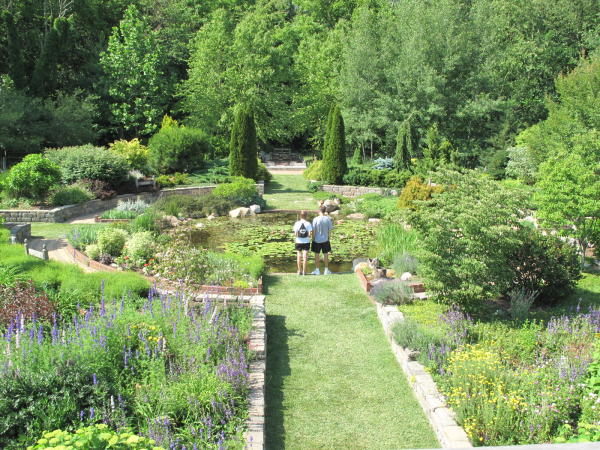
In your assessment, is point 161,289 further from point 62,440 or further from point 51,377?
point 62,440

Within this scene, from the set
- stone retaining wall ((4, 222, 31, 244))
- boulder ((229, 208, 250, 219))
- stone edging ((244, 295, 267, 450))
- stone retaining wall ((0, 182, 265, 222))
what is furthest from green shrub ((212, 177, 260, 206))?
stone edging ((244, 295, 267, 450))

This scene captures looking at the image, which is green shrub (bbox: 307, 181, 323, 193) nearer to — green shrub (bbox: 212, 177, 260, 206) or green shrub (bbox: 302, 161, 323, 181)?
green shrub (bbox: 302, 161, 323, 181)

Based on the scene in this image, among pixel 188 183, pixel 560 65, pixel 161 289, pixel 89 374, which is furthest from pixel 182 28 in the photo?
pixel 89 374

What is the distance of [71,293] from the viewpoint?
7555 millimetres

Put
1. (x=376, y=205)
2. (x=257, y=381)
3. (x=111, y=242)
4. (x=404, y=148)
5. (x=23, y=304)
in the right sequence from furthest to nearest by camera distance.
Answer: (x=404, y=148) → (x=376, y=205) → (x=111, y=242) → (x=23, y=304) → (x=257, y=381)

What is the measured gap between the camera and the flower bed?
4.82 m

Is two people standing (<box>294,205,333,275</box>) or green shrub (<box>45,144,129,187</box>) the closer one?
two people standing (<box>294,205,333,275</box>)

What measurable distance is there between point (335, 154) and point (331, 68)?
479 inches

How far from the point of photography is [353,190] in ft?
73.2

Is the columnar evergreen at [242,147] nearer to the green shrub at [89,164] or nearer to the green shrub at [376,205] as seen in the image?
the green shrub at [376,205]

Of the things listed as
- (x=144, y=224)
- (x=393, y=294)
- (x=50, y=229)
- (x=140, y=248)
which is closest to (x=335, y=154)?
(x=144, y=224)

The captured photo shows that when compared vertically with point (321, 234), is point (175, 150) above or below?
above

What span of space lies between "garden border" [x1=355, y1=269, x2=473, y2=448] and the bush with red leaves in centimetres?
420

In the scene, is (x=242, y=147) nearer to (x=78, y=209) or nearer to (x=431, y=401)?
(x=78, y=209)
